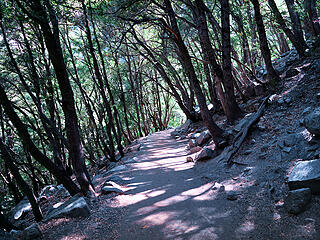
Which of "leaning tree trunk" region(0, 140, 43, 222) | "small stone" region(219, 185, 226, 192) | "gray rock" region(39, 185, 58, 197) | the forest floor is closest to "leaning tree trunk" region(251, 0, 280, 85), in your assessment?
the forest floor

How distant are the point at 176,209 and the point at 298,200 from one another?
2.12m

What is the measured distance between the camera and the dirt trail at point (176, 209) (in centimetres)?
342

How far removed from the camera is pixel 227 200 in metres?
4.16

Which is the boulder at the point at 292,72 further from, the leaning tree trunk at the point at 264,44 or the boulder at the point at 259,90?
the boulder at the point at 259,90

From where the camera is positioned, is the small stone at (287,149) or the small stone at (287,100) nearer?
the small stone at (287,149)

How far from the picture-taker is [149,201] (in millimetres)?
4992

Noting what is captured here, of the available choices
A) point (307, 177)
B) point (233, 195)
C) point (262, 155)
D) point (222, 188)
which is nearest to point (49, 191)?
point (222, 188)

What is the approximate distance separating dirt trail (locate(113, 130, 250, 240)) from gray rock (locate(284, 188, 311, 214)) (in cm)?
70

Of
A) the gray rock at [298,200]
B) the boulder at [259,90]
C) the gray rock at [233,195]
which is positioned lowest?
the gray rock at [233,195]

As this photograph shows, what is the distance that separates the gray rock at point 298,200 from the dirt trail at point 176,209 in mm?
699

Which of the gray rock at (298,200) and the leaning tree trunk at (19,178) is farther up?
the leaning tree trunk at (19,178)

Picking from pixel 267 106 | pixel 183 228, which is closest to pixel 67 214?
pixel 183 228

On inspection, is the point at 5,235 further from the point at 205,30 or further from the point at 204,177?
the point at 205,30

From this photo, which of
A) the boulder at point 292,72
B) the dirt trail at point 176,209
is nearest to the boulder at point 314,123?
the dirt trail at point 176,209
